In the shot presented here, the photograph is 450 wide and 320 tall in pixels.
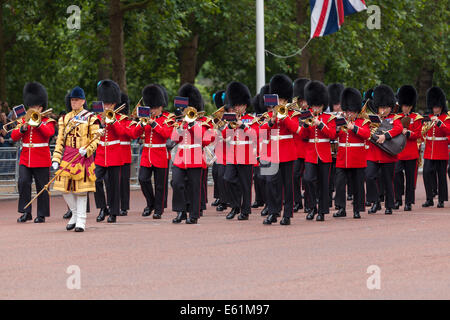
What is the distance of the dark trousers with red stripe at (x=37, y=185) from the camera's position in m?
13.4

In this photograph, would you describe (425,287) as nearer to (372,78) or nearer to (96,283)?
(96,283)

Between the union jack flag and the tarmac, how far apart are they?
10.1m

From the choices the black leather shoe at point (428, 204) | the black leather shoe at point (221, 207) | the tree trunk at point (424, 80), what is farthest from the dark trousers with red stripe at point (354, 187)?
the tree trunk at point (424, 80)

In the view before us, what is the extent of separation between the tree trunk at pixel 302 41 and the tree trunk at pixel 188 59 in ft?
9.89

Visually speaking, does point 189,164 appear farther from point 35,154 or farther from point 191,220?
point 35,154

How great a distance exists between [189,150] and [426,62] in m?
24.2

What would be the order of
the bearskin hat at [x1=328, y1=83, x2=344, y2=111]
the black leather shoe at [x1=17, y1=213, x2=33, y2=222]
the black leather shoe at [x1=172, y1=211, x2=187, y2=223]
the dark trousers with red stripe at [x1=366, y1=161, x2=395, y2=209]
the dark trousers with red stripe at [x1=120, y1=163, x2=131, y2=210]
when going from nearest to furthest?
the black leather shoe at [x1=172, y1=211, x2=187, y2=223] → the black leather shoe at [x1=17, y1=213, x2=33, y2=222] → the dark trousers with red stripe at [x1=120, y1=163, x2=131, y2=210] → the dark trousers with red stripe at [x1=366, y1=161, x2=395, y2=209] → the bearskin hat at [x1=328, y1=83, x2=344, y2=111]

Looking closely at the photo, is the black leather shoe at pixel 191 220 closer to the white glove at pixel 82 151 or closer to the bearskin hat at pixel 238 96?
the white glove at pixel 82 151

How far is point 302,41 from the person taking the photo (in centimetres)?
2962

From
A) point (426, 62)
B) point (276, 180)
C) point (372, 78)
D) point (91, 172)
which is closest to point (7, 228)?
point (91, 172)

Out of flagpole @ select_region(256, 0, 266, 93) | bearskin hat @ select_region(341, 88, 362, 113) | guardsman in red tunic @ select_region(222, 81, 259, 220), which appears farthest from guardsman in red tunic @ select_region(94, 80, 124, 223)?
flagpole @ select_region(256, 0, 266, 93)

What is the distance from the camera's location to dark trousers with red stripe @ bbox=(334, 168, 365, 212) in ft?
44.4

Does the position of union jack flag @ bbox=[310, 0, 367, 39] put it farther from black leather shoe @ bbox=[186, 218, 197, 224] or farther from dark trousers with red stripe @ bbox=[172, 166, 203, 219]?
black leather shoe @ bbox=[186, 218, 197, 224]

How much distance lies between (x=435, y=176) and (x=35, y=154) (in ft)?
20.8
